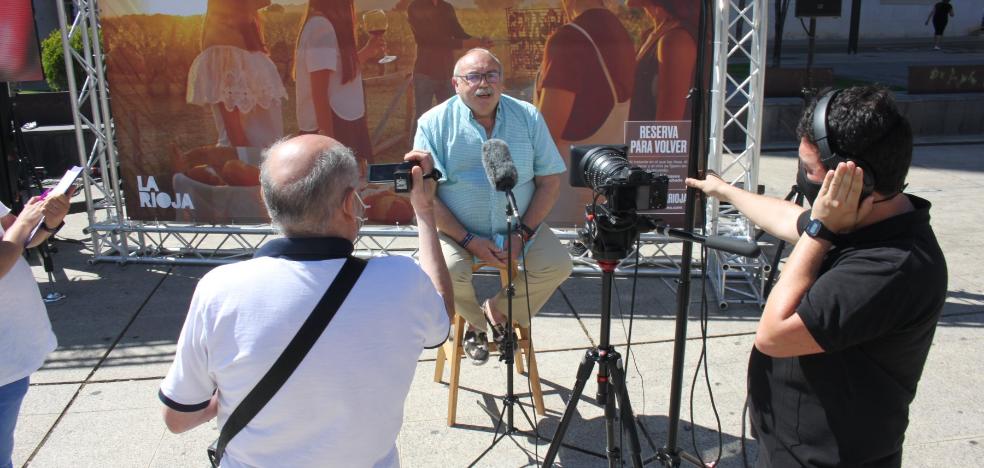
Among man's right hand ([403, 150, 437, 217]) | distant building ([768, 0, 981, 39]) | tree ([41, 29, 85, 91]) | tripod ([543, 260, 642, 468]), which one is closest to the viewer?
man's right hand ([403, 150, 437, 217])

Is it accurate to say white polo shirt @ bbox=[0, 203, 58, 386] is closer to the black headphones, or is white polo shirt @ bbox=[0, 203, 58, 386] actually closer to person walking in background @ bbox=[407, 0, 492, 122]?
the black headphones

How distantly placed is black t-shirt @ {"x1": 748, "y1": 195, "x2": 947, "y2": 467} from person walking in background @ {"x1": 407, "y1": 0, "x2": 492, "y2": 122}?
413 cm

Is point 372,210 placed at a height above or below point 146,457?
above

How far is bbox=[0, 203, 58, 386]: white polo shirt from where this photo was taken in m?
2.49

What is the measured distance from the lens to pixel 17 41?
6086 mm

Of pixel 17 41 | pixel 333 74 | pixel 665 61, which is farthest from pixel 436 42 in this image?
pixel 17 41

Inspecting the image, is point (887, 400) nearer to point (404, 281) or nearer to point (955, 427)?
point (404, 281)

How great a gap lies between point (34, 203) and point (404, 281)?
1701mm

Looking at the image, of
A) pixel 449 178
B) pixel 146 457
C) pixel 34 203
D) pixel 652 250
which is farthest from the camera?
pixel 652 250

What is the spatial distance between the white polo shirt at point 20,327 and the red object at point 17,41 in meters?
4.29

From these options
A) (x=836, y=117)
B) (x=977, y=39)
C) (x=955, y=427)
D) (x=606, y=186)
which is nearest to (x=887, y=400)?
(x=836, y=117)

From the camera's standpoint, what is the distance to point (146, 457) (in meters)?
3.54

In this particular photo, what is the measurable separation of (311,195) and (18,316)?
5.15ft

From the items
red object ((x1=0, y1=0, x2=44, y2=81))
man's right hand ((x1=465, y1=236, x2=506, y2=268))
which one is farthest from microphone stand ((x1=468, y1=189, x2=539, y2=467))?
red object ((x1=0, y1=0, x2=44, y2=81))
